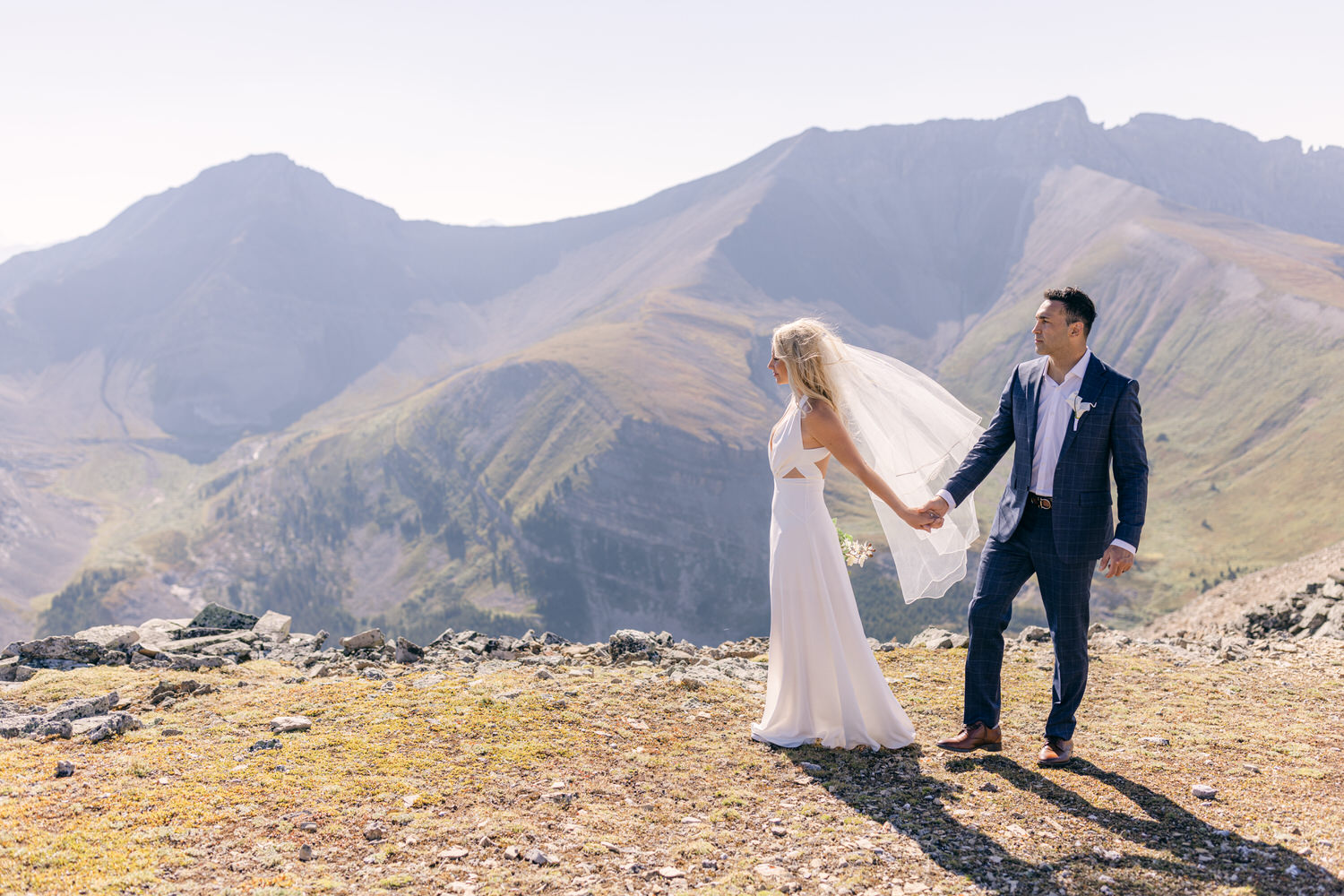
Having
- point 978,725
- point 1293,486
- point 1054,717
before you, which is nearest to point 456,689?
point 978,725

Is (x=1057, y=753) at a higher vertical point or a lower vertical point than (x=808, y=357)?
lower

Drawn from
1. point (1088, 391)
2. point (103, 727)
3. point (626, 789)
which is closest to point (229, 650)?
point (103, 727)

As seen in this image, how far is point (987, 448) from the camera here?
7902 mm

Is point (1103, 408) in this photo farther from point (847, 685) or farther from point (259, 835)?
point (259, 835)

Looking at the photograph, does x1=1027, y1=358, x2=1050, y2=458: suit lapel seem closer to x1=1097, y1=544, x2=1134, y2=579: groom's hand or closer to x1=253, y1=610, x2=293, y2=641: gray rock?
x1=1097, y1=544, x2=1134, y2=579: groom's hand

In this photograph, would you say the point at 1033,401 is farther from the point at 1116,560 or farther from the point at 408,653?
the point at 408,653

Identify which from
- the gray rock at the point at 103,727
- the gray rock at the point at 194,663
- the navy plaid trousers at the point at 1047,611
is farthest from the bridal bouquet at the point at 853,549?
the gray rock at the point at 194,663

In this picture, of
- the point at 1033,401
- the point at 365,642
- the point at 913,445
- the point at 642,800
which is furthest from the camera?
the point at 365,642

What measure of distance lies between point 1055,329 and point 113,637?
13.7 metres

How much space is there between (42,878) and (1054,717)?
782 cm

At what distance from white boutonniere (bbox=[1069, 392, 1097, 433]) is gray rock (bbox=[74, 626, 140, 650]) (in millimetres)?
13305

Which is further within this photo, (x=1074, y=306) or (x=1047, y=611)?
(x=1074, y=306)

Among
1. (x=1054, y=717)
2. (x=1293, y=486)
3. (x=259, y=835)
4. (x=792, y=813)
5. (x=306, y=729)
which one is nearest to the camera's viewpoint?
(x=259, y=835)

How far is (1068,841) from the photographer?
5.96m
